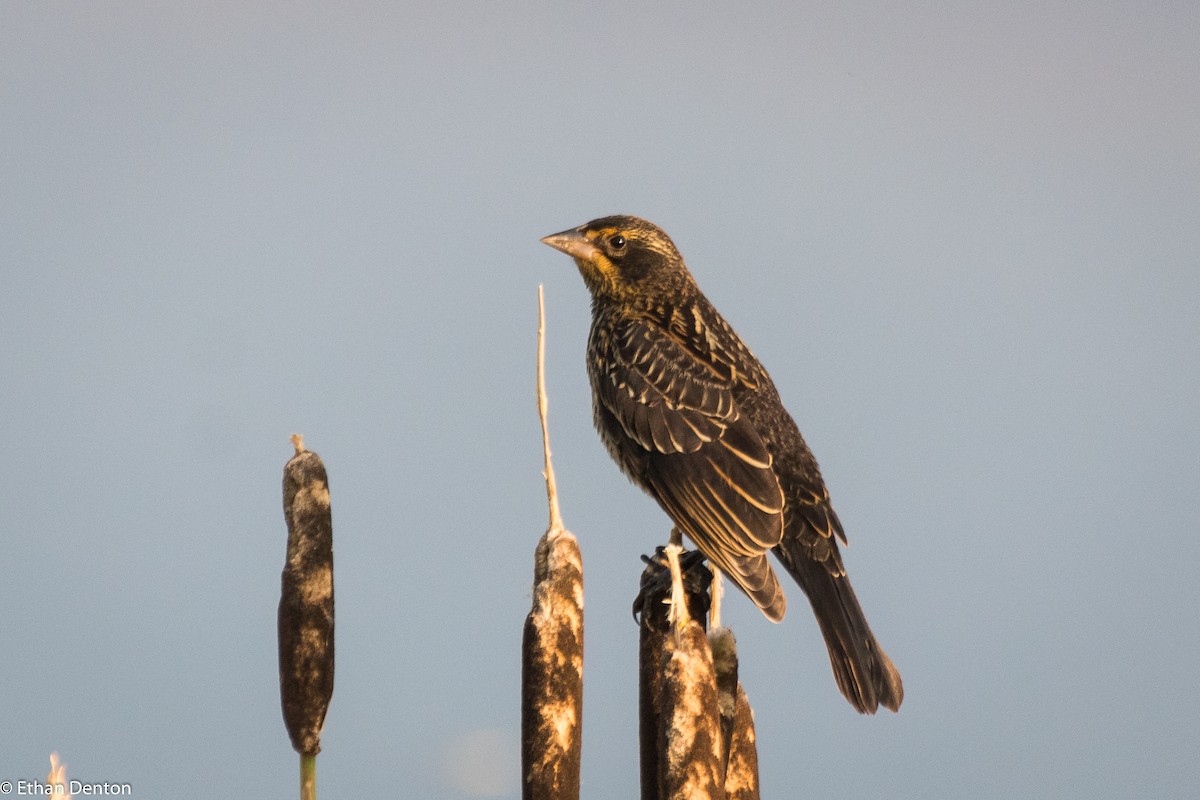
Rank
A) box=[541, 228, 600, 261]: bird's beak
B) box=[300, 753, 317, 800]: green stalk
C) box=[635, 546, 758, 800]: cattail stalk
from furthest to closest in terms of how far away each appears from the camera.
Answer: box=[541, 228, 600, 261]: bird's beak → box=[300, 753, 317, 800]: green stalk → box=[635, 546, 758, 800]: cattail stalk

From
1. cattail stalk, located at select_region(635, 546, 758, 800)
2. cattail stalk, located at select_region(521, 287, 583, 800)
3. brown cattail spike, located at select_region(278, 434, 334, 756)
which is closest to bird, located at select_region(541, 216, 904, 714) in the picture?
cattail stalk, located at select_region(635, 546, 758, 800)

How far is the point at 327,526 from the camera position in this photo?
2586mm

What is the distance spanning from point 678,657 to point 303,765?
0.79 meters

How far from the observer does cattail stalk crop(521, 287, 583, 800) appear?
2.40 m

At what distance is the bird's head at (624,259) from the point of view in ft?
16.2

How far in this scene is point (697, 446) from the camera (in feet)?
14.4

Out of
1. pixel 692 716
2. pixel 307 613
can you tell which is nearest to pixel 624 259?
pixel 307 613

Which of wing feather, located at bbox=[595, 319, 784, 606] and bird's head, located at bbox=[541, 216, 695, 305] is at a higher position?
bird's head, located at bbox=[541, 216, 695, 305]

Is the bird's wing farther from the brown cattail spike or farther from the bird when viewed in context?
the brown cattail spike

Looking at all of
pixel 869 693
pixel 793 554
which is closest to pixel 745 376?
pixel 793 554

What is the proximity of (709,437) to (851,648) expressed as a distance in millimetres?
894

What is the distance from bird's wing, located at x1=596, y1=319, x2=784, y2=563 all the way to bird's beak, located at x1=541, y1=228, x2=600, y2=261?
1.08ft

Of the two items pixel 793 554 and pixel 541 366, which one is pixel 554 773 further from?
pixel 793 554

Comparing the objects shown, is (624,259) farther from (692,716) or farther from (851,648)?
(692,716)
